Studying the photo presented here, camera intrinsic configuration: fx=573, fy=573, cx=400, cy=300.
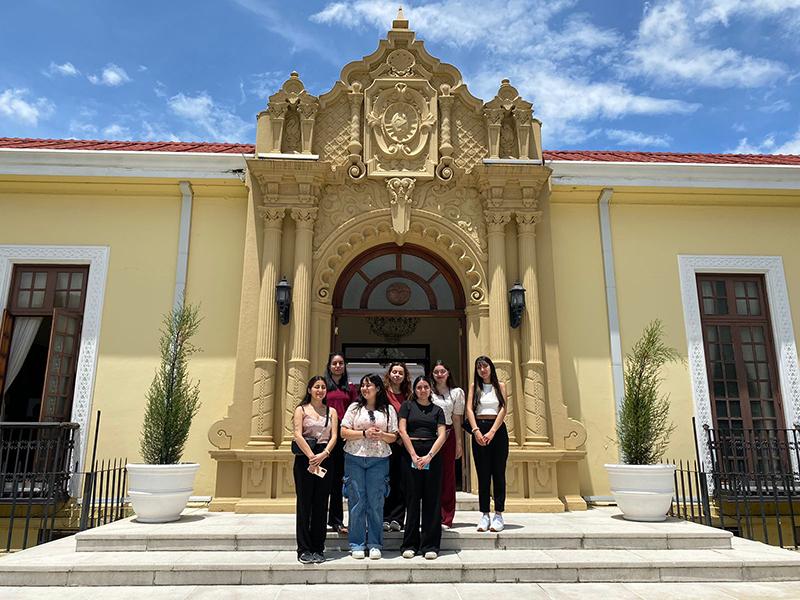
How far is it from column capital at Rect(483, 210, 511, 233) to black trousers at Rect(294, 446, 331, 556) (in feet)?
13.8

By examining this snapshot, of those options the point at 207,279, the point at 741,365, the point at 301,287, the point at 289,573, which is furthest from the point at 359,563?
the point at 741,365

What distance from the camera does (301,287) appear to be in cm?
738

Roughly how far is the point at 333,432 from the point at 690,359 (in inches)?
219

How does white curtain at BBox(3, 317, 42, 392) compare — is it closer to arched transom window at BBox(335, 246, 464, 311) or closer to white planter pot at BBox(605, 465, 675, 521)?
arched transom window at BBox(335, 246, 464, 311)

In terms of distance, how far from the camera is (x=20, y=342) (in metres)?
8.02

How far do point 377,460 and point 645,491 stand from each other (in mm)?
3063

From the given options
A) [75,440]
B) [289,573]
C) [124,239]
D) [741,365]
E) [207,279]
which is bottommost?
[289,573]

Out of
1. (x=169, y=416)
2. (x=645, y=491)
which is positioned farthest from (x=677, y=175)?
(x=169, y=416)

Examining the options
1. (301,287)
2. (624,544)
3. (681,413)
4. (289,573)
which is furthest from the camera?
(681,413)

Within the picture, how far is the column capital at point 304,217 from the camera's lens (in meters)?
7.59

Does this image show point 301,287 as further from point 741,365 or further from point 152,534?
point 741,365

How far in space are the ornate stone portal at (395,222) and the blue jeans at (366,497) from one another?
2.10m

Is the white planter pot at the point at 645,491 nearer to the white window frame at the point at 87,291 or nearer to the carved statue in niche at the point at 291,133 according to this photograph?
the carved statue in niche at the point at 291,133

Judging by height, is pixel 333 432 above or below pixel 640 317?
below
